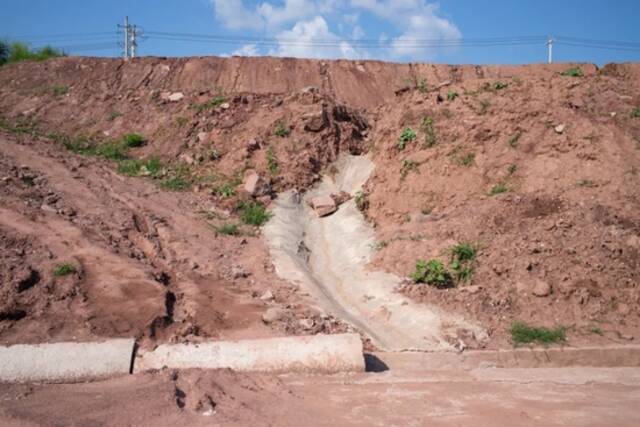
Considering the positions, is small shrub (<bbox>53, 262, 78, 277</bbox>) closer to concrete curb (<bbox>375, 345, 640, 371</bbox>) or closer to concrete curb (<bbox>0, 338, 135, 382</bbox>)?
concrete curb (<bbox>0, 338, 135, 382</bbox>)

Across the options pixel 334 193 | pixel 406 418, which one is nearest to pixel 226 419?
pixel 406 418

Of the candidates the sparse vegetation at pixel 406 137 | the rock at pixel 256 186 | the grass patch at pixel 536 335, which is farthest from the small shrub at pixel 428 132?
the grass patch at pixel 536 335

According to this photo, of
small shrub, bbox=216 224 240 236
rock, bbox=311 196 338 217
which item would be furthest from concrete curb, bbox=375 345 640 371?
rock, bbox=311 196 338 217

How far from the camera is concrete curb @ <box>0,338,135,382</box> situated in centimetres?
482

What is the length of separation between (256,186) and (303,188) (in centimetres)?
116

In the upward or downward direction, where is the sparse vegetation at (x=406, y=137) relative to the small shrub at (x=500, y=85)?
downward

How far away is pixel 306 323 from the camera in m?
6.99

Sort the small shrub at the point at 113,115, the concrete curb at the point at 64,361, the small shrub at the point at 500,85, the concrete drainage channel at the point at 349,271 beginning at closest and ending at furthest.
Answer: the concrete curb at the point at 64,361, the concrete drainage channel at the point at 349,271, the small shrub at the point at 500,85, the small shrub at the point at 113,115

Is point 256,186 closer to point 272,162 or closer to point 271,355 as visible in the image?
point 272,162

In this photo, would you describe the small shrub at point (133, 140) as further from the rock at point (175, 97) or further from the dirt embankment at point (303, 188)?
the rock at point (175, 97)

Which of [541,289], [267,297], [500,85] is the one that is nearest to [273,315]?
[267,297]

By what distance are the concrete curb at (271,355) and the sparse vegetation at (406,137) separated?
6.74m

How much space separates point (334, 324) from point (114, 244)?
3.69 metres

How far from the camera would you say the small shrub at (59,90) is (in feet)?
56.0
